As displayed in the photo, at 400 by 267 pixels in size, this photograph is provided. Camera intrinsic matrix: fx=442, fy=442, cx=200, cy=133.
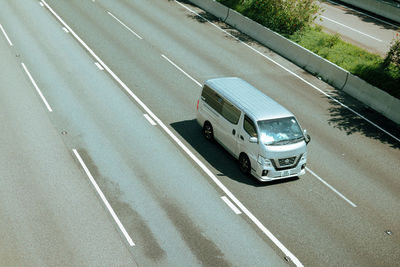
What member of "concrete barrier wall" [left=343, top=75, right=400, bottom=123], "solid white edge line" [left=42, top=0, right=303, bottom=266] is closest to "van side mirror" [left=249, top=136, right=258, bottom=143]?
"solid white edge line" [left=42, top=0, right=303, bottom=266]

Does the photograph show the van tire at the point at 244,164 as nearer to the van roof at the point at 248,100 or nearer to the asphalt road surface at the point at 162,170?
the asphalt road surface at the point at 162,170

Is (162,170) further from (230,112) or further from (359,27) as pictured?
(359,27)

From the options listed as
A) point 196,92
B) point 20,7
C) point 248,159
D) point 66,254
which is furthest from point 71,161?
point 20,7

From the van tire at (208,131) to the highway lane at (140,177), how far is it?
1.33 m

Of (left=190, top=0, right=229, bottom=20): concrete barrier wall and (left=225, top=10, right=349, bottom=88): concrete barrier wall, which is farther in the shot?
(left=190, top=0, right=229, bottom=20): concrete barrier wall

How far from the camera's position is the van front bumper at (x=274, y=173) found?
13672 mm

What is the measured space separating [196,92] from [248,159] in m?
6.66

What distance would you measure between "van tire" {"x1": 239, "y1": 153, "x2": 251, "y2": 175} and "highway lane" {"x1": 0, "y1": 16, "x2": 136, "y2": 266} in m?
4.73

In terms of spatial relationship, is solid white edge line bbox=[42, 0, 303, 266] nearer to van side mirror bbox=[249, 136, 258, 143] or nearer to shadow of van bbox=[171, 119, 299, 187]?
shadow of van bbox=[171, 119, 299, 187]

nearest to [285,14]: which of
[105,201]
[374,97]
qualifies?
[374,97]

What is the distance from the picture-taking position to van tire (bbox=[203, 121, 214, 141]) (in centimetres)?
1593

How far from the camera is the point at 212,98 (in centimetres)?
1578

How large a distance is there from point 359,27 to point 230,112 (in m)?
19.6

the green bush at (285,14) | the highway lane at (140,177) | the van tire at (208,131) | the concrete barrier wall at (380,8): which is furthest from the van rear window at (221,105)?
the concrete barrier wall at (380,8)
